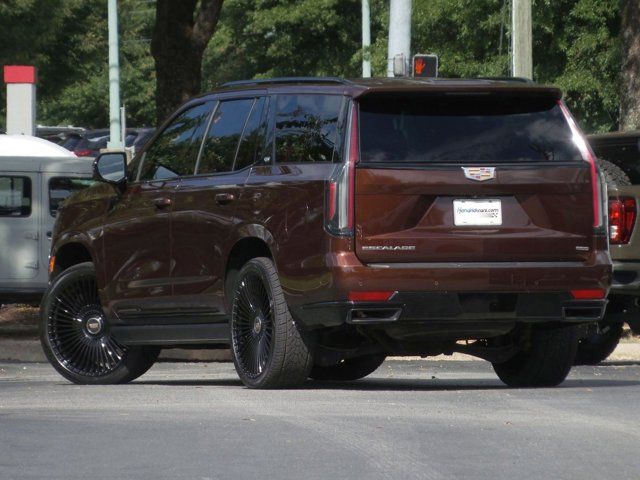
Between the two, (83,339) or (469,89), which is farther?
(83,339)

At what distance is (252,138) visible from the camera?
35.8ft

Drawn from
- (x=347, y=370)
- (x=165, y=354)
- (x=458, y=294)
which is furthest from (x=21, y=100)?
(x=458, y=294)

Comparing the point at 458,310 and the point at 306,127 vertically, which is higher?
the point at 306,127

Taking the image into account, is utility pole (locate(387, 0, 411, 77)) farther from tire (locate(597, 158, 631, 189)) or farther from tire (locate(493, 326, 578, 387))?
tire (locate(493, 326, 578, 387))

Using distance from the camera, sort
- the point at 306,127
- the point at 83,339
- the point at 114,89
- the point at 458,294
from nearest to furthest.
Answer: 1. the point at 458,294
2. the point at 306,127
3. the point at 83,339
4. the point at 114,89

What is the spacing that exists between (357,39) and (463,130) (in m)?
50.5

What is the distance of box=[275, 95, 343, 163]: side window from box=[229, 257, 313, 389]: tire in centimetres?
67

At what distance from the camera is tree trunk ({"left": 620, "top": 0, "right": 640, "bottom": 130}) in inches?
990

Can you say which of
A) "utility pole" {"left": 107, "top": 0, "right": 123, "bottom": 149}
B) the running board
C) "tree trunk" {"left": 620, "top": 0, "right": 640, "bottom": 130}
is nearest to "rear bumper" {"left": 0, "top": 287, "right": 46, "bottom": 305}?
"tree trunk" {"left": 620, "top": 0, "right": 640, "bottom": 130}

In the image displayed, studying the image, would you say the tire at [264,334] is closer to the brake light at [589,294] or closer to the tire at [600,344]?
the brake light at [589,294]

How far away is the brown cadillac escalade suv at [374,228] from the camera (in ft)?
32.8

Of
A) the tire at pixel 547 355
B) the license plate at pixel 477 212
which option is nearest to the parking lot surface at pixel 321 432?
the tire at pixel 547 355

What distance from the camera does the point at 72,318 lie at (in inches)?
488

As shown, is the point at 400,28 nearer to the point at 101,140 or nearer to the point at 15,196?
the point at 15,196
